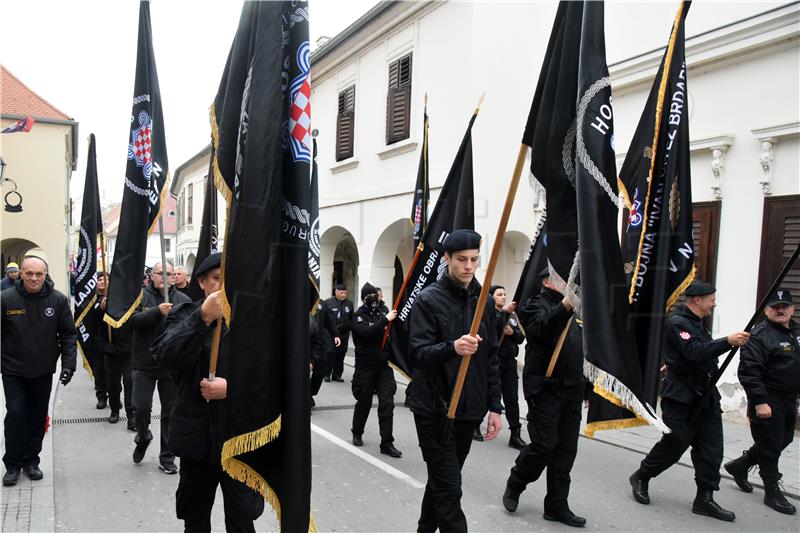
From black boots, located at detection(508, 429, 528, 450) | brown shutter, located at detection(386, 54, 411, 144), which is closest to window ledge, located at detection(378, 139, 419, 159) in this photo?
brown shutter, located at detection(386, 54, 411, 144)

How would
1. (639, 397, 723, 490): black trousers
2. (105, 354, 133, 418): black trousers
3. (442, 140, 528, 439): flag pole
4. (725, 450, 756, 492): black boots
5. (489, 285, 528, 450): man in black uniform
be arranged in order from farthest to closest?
(105, 354, 133, 418): black trousers, (489, 285, 528, 450): man in black uniform, (725, 450, 756, 492): black boots, (639, 397, 723, 490): black trousers, (442, 140, 528, 439): flag pole

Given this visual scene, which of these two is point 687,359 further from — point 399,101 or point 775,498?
point 399,101

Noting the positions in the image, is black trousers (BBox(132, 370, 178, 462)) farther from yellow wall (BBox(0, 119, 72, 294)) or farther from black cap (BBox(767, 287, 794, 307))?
yellow wall (BBox(0, 119, 72, 294))

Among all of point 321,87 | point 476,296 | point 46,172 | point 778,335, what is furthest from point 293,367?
point 46,172

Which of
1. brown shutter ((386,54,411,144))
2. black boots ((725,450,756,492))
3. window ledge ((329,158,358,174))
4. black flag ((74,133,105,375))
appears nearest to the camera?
black boots ((725,450,756,492))

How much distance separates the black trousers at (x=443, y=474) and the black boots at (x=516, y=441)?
3.41 m

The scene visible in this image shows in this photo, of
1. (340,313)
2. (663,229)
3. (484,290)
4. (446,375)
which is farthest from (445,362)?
(340,313)

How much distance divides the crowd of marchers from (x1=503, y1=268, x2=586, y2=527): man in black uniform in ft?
0.04

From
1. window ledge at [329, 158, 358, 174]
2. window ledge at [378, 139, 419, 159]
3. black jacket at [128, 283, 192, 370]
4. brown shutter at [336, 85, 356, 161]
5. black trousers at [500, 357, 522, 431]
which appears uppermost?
brown shutter at [336, 85, 356, 161]

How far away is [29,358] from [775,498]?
679 centimetres

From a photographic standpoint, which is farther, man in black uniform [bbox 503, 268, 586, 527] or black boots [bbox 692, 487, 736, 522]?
black boots [bbox 692, 487, 736, 522]

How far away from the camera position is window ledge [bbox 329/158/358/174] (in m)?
16.3

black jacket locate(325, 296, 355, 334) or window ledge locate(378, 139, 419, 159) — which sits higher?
window ledge locate(378, 139, 419, 159)

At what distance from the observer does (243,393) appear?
2533 millimetres
